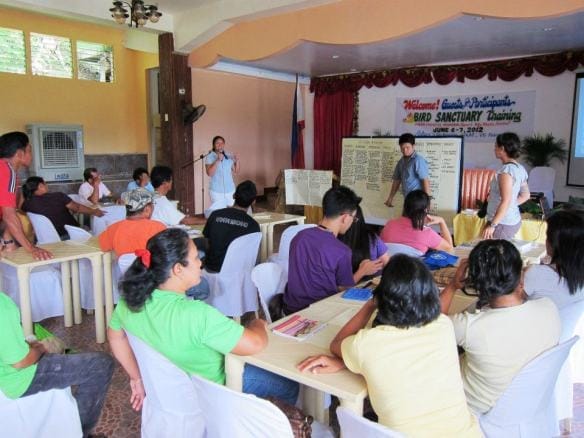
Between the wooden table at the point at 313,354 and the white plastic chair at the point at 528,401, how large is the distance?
0.50 metres

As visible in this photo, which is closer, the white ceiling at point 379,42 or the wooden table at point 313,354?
the wooden table at point 313,354

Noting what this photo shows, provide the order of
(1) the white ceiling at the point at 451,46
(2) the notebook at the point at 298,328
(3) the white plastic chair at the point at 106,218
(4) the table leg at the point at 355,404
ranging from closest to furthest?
(4) the table leg at the point at 355,404, (2) the notebook at the point at 298,328, (3) the white plastic chair at the point at 106,218, (1) the white ceiling at the point at 451,46

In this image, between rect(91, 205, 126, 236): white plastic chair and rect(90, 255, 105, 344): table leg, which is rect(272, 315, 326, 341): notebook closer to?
rect(90, 255, 105, 344): table leg

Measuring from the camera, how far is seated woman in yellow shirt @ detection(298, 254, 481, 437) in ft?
4.34

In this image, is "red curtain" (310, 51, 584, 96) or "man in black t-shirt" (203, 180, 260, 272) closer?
"man in black t-shirt" (203, 180, 260, 272)

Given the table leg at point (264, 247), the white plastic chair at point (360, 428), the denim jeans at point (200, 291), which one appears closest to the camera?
the white plastic chair at point (360, 428)

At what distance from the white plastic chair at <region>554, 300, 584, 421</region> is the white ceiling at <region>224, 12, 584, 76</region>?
12.1 ft

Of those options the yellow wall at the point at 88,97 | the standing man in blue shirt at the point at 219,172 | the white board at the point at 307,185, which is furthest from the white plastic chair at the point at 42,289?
the yellow wall at the point at 88,97

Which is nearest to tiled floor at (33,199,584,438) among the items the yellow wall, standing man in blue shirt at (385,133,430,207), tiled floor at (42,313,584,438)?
tiled floor at (42,313,584,438)

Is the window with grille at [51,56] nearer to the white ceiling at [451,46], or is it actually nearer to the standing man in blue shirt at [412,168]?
the white ceiling at [451,46]

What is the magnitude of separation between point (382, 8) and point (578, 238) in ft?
13.2

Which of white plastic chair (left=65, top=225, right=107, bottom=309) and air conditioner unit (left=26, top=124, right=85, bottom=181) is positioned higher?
air conditioner unit (left=26, top=124, right=85, bottom=181)

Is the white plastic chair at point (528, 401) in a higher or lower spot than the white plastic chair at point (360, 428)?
lower

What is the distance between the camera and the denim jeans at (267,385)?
176cm
